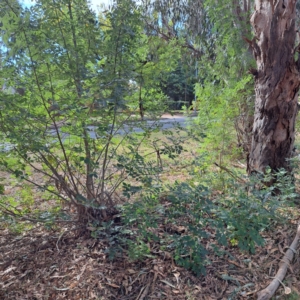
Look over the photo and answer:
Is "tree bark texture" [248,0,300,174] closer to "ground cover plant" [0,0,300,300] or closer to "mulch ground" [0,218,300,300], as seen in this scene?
"ground cover plant" [0,0,300,300]

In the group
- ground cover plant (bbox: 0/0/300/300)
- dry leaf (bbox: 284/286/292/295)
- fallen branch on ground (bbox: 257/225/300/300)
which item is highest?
ground cover plant (bbox: 0/0/300/300)

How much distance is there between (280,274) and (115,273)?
1177mm

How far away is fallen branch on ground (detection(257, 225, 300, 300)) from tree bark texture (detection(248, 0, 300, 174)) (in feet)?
3.18

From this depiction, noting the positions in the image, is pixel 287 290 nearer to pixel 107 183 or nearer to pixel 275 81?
pixel 107 183

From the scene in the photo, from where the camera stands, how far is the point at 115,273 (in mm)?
1947

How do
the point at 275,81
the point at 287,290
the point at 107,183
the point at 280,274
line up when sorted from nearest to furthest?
the point at 287,290
the point at 280,274
the point at 107,183
the point at 275,81

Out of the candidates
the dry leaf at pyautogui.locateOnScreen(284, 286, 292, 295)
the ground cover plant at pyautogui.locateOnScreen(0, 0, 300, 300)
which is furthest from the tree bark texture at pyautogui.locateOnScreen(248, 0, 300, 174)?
the dry leaf at pyautogui.locateOnScreen(284, 286, 292, 295)

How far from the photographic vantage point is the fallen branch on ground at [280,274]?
5.81ft

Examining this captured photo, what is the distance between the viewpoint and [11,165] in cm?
194

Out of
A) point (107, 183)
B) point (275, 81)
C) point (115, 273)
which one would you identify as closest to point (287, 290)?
point (115, 273)

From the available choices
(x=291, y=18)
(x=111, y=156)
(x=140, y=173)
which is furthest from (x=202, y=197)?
(x=291, y=18)

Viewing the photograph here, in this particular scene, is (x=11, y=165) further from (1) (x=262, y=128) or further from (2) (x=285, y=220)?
(1) (x=262, y=128)

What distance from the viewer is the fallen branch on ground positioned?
1.77 metres

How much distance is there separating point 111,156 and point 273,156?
6.04 feet
